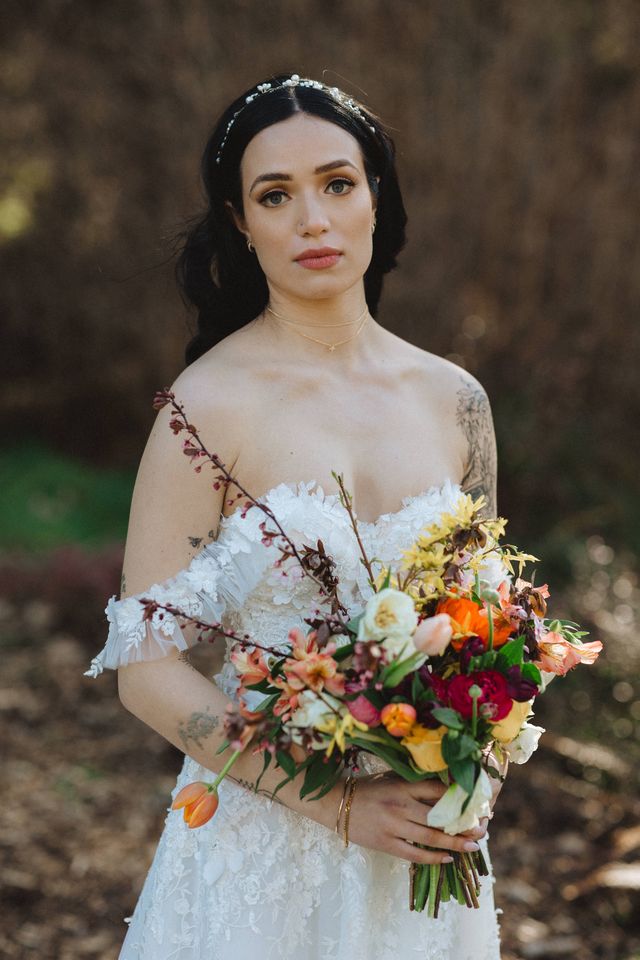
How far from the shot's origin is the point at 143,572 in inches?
81.7

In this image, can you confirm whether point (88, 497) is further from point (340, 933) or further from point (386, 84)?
point (340, 933)

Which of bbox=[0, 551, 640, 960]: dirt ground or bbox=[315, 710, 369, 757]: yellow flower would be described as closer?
bbox=[315, 710, 369, 757]: yellow flower

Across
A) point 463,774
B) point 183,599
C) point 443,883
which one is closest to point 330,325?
point 183,599

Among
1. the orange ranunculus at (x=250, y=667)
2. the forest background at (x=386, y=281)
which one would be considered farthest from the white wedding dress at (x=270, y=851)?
the forest background at (x=386, y=281)

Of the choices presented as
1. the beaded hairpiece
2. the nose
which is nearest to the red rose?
the nose

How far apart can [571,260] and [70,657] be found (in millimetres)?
4490

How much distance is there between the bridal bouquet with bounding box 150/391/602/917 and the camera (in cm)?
169

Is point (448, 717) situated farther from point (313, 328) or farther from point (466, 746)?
point (313, 328)

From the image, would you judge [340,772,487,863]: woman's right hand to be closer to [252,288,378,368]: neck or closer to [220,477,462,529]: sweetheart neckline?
[220,477,462,529]: sweetheart neckline

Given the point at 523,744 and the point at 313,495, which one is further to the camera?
the point at 313,495

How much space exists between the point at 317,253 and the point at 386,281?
4934 millimetres

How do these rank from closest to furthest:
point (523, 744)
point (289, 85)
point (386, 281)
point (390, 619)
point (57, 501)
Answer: point (390, 619) < point (523, 744) < point (289, 85) < point (386, 281) < point (57, 501)

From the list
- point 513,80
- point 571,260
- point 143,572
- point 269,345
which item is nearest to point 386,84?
point 513,80

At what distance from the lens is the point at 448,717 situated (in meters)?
1.71
